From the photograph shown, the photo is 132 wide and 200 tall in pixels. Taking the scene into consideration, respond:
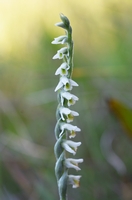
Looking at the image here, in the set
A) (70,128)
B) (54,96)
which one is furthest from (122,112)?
(54,96)

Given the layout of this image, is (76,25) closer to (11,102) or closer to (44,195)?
(11,102)

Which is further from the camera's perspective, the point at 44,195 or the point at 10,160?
the point at 10,160

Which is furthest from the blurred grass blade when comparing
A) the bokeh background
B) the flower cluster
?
the flower cluster

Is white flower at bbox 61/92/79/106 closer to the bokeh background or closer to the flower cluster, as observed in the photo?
the flower cluster

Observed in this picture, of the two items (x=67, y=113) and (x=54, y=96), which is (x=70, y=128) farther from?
(x=54, y=96)

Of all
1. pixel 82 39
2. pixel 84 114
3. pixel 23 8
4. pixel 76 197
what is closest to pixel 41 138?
pixel 84 114

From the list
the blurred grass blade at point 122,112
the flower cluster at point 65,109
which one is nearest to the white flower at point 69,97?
the flower cluster at point 65,109

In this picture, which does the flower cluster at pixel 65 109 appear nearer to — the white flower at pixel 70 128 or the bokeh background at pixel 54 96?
the white flower at pixel 70 128

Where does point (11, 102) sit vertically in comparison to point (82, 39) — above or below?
below
